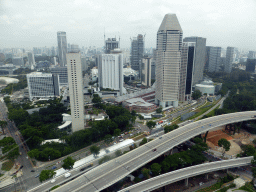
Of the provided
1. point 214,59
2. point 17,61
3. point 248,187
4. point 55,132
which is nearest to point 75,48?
point 55,132

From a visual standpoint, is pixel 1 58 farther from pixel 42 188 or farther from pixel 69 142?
pixel 42 188

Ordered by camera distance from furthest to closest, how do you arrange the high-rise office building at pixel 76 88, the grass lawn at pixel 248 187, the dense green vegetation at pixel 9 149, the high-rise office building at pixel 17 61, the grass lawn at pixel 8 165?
the high-rise office building at pixel 17 61
the high-rise office building at pixel 76 88
the dense green vegetation at pixel 9 149
the grass lawn at pixel 8 165
the grass lawn at pixel 248 187

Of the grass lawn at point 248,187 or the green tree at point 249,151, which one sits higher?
the green tree at point 249,151

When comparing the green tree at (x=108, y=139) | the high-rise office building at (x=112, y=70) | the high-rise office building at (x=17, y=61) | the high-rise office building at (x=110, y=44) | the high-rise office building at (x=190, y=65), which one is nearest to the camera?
the green tree at (x=108, y=139)

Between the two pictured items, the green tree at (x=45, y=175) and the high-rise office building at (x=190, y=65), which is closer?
the green tree at (x=45, y=175)

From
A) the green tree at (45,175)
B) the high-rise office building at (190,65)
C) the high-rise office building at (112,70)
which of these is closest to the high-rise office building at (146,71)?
the high-rise office building at (112,70)

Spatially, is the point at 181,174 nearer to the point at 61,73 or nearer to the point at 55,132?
the point at 55,132

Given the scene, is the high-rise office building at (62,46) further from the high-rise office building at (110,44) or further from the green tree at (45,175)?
the green tree at (45,175)
